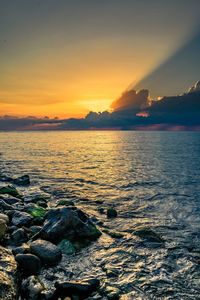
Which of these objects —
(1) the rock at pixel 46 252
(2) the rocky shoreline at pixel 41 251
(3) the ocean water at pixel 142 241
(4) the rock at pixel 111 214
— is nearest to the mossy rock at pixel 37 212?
(2) the rocky shoreline at pixel 41 251

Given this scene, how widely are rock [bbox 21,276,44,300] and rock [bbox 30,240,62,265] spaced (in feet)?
5.83

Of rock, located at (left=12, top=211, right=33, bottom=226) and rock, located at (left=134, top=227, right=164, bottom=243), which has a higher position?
rock, located at (left=12, top=211, right=33, bottom=226)

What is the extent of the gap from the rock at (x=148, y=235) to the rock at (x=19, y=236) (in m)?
6.14

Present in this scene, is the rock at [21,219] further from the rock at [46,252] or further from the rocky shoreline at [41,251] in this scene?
the rock at [46,252]

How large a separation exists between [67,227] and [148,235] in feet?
15.0

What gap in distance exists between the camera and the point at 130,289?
416 inches

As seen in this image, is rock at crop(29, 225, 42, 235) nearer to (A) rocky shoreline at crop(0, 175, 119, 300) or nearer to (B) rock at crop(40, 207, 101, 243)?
(A) rocky shoreline at crop(0, 175, 119, 300)

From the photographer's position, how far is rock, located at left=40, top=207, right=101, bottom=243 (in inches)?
555

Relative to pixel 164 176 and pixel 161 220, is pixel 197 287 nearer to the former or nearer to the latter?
pixel 161 220

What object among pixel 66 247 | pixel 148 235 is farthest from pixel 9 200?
pixel 148 235

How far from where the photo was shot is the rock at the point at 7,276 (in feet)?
27.7

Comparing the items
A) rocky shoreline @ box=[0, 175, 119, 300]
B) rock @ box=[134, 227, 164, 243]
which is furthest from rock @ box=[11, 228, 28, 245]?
rock @ box=[134, 227, 164, 243]

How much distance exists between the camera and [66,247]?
1355 centimetres

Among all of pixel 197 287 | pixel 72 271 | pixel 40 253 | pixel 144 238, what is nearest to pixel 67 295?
pixel 72 271
